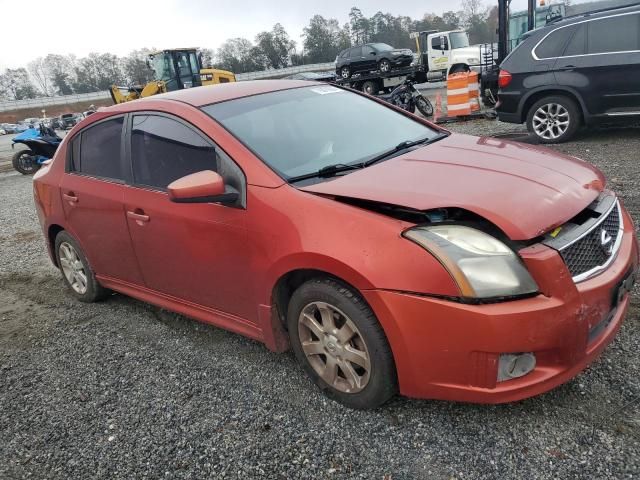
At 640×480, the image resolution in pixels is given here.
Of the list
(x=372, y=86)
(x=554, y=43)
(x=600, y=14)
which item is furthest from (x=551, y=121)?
(x=372, y=86)

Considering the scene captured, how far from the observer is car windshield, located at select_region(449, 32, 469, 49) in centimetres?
2375

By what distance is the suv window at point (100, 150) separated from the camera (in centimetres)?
358

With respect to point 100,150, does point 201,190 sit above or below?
below

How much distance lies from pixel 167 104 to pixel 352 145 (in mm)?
1201

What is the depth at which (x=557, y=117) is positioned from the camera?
7.93m

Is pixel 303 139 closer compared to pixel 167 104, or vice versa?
pixel 303 139

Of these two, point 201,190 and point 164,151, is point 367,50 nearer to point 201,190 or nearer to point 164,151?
point 164,151


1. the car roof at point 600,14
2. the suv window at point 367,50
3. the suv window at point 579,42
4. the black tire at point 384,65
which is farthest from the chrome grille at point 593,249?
the suv window at point 367,50

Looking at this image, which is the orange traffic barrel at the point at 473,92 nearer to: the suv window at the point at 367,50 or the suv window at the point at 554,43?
the suv window at the point at 554,43

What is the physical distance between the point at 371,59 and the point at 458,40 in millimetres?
4081

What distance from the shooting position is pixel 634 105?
7160mm

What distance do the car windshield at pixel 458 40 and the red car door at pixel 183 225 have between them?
910 inches

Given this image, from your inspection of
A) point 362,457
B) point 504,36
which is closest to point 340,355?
point 362,457

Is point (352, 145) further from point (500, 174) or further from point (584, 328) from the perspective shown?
point (584, 328)
